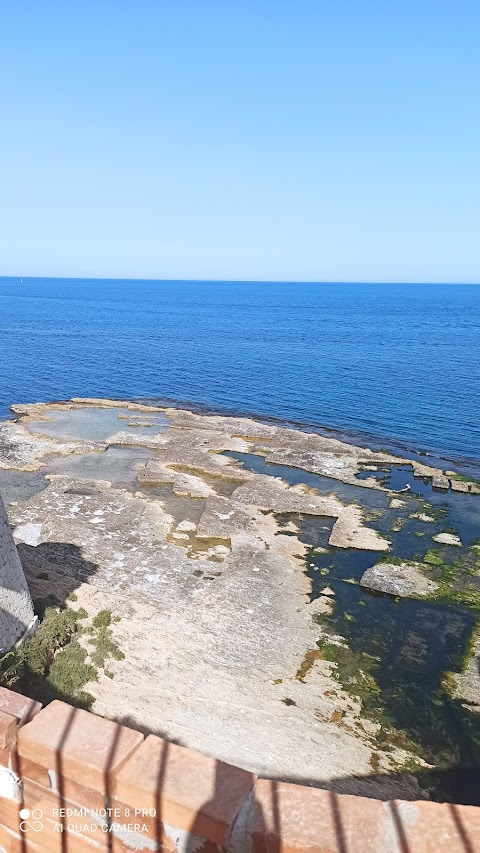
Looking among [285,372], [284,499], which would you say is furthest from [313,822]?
[285,372]

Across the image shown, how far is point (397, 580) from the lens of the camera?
2462cm

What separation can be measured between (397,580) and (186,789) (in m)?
20.0

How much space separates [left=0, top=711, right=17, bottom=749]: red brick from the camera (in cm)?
698

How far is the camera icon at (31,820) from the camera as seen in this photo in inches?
283

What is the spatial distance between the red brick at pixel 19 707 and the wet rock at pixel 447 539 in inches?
982

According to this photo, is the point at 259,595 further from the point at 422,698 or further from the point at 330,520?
the point at 330,520

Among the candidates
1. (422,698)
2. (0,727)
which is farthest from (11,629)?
(422,698)

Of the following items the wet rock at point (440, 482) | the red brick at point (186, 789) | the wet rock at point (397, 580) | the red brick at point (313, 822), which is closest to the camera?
the red brick at point (313, 822)

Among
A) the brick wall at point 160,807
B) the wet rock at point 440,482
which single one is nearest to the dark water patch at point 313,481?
the wet rock at point 440,482

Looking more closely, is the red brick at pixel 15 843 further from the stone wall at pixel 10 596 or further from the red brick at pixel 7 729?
the stone wall at pixel 10 596

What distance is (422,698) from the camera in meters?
17.9

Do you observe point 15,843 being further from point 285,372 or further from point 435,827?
point 285,372

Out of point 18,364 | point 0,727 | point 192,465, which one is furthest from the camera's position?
point 18,364

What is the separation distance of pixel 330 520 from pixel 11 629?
63.2 ft
